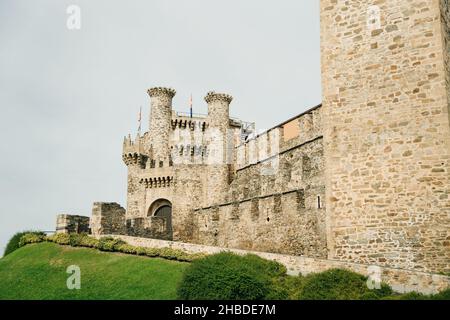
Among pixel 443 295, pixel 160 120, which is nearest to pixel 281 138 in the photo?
pixel 160 120

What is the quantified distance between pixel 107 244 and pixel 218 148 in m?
13.3

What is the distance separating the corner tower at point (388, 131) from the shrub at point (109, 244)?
10.8 meters

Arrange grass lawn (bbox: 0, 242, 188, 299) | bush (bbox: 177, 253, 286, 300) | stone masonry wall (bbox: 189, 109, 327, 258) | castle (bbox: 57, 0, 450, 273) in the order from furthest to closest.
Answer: stone masonry wall (bbox: 189, 109, 327, 258) < grass lawn (bbox: 0, 242, 188, 299) < castle (bbox: 57, 0, 450, 273) < bush (bbox: 177, 253, 286, 300)

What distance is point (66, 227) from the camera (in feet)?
80.4

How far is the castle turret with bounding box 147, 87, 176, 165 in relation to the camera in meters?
38.9

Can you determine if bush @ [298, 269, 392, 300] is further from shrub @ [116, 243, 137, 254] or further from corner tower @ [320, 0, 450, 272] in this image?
shrub @ [116, 243, 137, 254]

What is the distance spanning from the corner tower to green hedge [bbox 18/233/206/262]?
6605mm

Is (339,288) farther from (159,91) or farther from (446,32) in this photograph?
(159,91)

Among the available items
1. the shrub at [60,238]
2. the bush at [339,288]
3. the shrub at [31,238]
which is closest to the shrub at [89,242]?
the shrub at [60,238]

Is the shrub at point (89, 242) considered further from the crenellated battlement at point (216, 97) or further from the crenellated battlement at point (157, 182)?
the crenellated battlement at point (216, 97)

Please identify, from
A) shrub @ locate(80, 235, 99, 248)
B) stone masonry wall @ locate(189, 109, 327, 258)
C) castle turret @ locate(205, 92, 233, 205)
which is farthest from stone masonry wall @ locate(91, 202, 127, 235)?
castle turret @ locate(205, 92, 233, 205)

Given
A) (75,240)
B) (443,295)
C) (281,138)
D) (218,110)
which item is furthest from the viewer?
(218,110)

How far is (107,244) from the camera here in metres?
21.7
